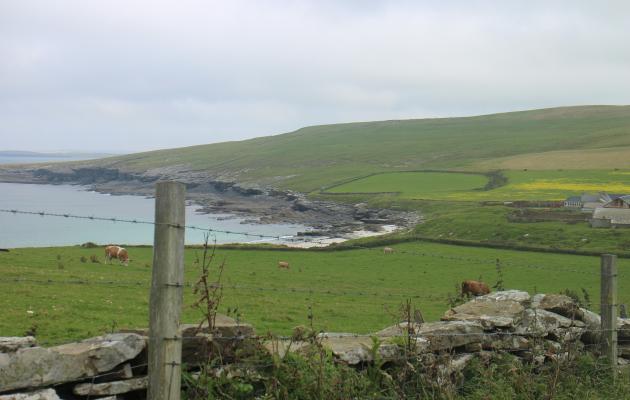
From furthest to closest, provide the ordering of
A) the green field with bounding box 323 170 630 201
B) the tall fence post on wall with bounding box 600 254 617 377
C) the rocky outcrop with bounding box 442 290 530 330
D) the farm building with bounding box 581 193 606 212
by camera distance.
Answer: the green field with bounding box 323 170 630 201
the farm building with bounding box 581 193 606 212
the tall fence post on wall with bounding box 600 254 617 377
the rocky outcrop with bounding box 442 290 530 330

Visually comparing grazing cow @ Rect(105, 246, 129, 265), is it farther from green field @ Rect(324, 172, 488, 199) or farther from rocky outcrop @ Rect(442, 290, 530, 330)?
green field @ Rect(324, 172, 488, 199)

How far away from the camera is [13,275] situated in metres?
22.9

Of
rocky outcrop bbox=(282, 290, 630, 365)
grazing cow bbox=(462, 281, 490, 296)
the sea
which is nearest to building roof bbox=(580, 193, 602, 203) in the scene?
the sea

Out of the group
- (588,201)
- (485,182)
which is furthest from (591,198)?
(485,182)

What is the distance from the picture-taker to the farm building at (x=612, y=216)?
72250 mm

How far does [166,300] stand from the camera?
5.98m

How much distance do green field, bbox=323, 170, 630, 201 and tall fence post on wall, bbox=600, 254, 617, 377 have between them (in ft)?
332

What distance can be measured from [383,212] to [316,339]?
106m

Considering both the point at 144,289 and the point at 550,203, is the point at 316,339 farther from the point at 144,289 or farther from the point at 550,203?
the point at 550,203

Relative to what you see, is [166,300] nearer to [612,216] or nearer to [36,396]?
[36,396]

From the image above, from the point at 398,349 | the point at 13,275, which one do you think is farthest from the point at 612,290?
the point at 13,275

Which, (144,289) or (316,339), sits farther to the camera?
(144,289)

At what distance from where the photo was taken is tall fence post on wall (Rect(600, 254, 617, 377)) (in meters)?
10.3

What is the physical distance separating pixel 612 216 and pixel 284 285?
187 ft
